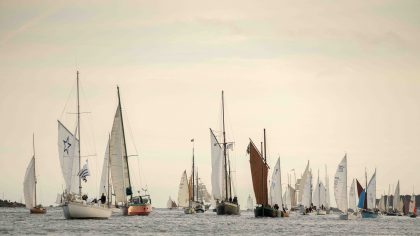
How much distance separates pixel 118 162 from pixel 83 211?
1873 centimetres

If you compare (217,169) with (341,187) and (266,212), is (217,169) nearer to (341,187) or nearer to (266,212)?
(266,212)

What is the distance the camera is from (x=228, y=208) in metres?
144

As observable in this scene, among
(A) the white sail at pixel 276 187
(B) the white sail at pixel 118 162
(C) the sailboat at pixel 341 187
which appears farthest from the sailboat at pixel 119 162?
(C) the sailboat at pixel 341 187

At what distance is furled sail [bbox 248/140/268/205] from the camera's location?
5005 inches

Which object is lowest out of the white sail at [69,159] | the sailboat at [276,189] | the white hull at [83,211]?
the white hull at [83,211]

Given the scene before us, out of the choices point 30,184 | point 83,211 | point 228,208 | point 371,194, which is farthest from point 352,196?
point 83,211

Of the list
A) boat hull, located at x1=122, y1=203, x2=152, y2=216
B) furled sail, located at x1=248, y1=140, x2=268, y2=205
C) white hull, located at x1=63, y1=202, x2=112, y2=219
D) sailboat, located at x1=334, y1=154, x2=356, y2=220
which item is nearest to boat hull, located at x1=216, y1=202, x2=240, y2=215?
boat hull, located at x1=122, y1=203, x2=152, y2=216

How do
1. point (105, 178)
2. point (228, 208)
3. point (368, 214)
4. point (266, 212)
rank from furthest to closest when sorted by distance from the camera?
1. point (368, 214)
2. point (105, 178)
3. point (228, 208)
4. point (266, 212)

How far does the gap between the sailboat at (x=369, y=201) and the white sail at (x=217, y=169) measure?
3829cm

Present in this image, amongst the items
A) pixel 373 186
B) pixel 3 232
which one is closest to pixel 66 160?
pixel 3 232

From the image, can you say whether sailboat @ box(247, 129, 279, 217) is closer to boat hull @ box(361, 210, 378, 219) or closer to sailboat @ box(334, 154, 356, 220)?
sailboat @ box(334, 154, 356, 220)

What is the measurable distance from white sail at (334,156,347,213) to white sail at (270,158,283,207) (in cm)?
2851

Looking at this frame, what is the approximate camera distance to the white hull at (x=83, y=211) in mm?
102625

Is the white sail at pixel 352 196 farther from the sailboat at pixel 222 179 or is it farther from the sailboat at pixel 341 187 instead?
the sailboat at pixel 222 179
